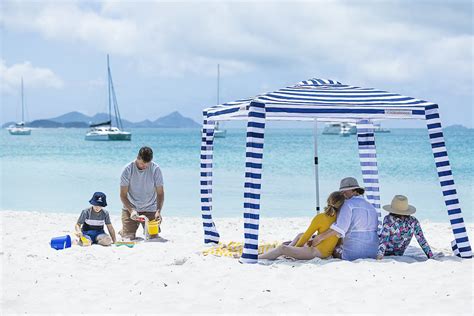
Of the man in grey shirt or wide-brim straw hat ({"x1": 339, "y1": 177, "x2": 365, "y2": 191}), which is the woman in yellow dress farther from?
the man in grey shirt

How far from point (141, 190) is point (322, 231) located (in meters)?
2.75

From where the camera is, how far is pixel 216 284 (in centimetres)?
567

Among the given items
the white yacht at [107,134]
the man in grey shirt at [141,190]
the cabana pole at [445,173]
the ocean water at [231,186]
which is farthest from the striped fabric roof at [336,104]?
the white yacht at [107,134]

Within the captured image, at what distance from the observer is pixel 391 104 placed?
6.95 m

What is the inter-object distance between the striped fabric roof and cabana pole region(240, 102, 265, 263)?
0.52 feet

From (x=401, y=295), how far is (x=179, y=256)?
8.64ft

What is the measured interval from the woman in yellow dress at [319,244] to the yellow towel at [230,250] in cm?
52

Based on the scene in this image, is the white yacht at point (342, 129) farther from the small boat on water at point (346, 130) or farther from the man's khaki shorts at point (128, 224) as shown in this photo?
the man's khaki shorts at point (128, 224)

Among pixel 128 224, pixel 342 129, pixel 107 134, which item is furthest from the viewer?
Answer: pixel 342 129

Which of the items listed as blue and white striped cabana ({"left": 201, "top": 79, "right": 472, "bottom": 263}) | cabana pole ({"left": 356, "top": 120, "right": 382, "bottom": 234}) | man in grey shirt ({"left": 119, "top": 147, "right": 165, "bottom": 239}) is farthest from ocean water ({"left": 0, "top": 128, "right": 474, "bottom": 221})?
blue and white striped cabana ({"left": 201, "top": 79, "right": 472, "bottom": 263})

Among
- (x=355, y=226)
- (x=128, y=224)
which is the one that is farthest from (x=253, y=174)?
(x=128, y=224)

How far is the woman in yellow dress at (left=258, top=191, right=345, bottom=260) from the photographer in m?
6.52

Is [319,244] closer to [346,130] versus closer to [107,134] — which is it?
[107,134]

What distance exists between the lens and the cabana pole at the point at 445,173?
6.76 metres
